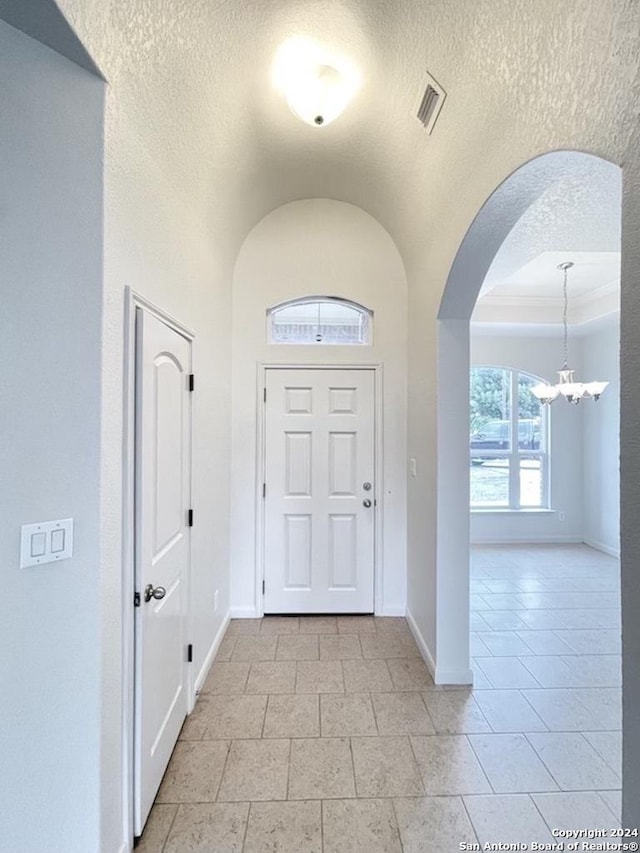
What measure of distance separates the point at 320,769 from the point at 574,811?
1014 mm

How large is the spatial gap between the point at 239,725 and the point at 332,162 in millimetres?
3235

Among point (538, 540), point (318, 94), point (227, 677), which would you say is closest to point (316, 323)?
point (318, 94)

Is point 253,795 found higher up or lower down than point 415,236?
lower down

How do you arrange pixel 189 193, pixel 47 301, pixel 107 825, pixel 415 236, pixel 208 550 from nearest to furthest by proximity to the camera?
1. pixel 47 301
2. pixel 107 825
3. pixel 189 193
4. pixel 208 550
5. pixel 415 236

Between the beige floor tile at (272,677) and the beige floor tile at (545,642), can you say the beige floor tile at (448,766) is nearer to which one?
the beige floor tile at (272,677)

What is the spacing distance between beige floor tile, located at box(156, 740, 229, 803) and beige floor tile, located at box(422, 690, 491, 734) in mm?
1063

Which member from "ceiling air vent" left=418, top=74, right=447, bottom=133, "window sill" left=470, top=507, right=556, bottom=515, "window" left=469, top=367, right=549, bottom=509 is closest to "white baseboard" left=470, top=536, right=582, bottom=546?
"window sill" left=470, top=507, right=556, bottom=515

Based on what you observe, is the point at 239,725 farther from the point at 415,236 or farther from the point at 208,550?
the point at 415,236

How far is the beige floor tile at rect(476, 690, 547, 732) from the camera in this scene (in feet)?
6.62

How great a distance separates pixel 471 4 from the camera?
4.30 feet

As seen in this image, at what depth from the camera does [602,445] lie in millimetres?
5125

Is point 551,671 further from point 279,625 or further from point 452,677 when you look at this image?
point 279,625

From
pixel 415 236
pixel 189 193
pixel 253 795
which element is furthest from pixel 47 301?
pixel 415 236

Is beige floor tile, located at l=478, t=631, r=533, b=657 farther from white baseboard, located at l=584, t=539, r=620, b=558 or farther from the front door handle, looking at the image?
white baseboard, located at l=584, t=539, r=620, b=558
